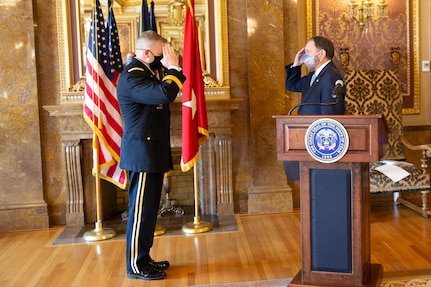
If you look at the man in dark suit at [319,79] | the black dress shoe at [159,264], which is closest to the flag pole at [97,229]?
the black dress shoe at [159,264]

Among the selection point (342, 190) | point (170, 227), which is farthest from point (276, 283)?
point (170, 227)

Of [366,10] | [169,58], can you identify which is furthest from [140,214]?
[366,10]

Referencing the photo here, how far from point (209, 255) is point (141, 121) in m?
1.19

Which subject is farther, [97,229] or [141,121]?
[97,229]

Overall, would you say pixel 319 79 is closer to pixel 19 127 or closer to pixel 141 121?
pixel 141 121

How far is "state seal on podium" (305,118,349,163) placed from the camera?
2.78m

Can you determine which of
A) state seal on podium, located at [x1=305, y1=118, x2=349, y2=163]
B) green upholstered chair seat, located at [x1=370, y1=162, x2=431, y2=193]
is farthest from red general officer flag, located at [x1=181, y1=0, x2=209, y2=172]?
state seal on podium, located at [x1=305, y1=118, x2=349, y2=163]

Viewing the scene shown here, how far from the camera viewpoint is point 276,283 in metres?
3.34

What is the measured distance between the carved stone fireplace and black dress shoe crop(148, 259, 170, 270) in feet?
4.96

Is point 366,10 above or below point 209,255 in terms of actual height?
above

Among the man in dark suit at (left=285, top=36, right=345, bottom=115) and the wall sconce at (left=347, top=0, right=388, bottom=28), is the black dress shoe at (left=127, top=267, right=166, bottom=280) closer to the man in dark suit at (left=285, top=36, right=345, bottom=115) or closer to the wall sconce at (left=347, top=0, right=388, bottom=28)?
the man in dark suit at (left=285, top=36, right=345, bottom=115)

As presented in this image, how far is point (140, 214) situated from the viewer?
3.45m

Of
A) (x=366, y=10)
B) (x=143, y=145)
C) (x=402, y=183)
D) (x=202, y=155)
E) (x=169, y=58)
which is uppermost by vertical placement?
(x=366, y=10)

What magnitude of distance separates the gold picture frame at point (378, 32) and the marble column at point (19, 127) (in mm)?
2760
